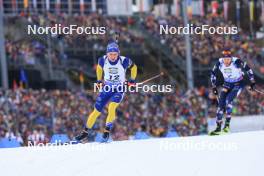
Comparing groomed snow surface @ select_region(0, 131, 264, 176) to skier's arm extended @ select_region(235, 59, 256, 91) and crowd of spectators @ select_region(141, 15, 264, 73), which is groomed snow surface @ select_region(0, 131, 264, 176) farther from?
crowd of spectators @ select_region(141, 15, 264, 73)

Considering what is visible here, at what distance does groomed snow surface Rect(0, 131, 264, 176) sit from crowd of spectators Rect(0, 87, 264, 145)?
19.0 feet

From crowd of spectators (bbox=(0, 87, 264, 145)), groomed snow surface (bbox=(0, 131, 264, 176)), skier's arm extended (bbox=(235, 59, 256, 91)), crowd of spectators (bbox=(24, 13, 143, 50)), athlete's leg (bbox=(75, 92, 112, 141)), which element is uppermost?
crowd of spectators (bbox=(24, 13, 143, 50))

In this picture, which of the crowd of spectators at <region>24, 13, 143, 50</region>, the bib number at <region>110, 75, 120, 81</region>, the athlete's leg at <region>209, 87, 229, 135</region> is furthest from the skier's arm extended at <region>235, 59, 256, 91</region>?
the crowd of spectators at <region>24, 13, 143, 50</region>

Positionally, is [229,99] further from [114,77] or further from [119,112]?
[119,112]

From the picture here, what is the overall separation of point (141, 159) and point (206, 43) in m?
14.4

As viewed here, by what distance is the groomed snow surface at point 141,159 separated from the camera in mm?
10281

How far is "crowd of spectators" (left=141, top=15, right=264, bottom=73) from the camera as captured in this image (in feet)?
81.1

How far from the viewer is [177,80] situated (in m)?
26.1

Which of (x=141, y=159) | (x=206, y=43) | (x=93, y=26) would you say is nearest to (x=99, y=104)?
(x=141, y=159)

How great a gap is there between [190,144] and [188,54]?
1181cm

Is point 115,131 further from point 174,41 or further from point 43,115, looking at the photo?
point 174,41

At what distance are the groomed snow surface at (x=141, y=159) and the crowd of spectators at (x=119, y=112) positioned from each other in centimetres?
578

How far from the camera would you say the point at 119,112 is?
2047cm

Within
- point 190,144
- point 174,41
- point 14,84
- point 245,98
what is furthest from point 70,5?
point 190,144
